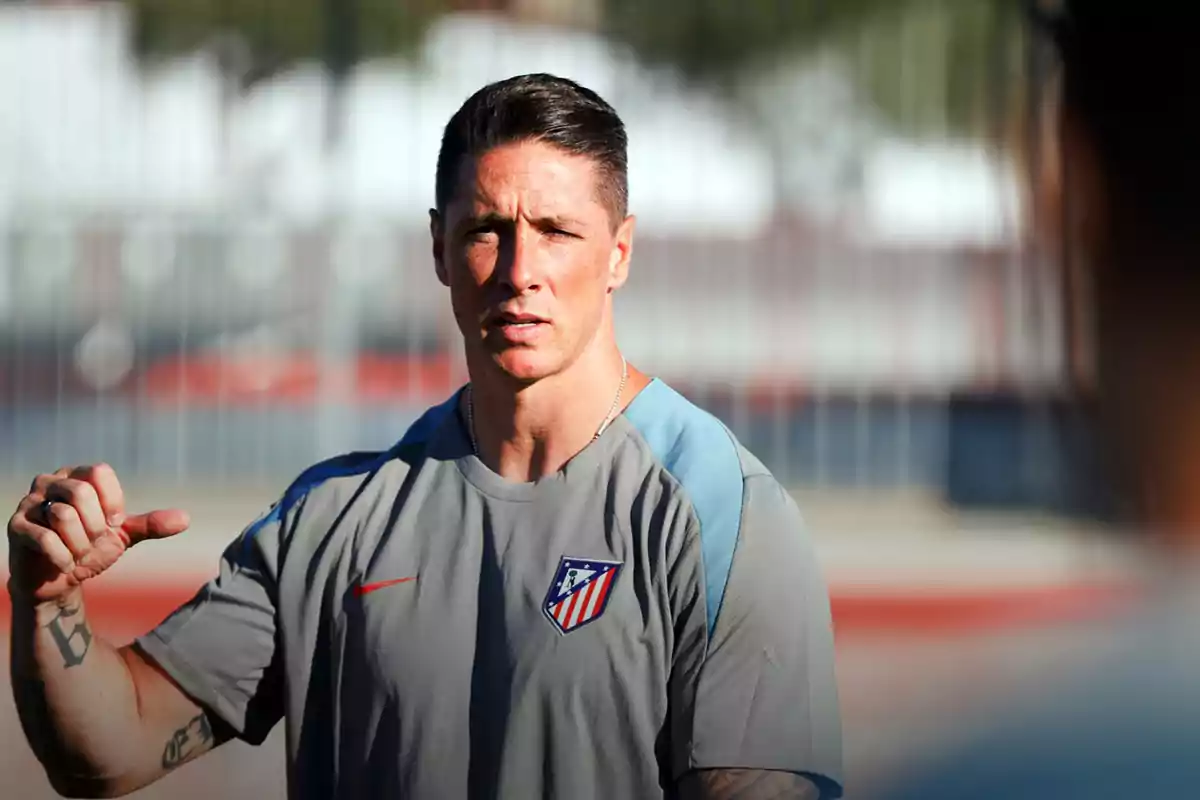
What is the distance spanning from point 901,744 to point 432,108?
363 cm

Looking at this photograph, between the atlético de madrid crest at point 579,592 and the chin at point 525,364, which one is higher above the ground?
the chin at point 525,364

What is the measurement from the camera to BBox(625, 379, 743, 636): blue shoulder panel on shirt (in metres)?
1.38

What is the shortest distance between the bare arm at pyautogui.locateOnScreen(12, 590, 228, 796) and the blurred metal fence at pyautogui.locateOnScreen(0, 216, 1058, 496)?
5.62 metres

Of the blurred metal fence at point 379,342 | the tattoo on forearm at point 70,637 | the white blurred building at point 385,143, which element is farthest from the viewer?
the white blurred building at point 385,143

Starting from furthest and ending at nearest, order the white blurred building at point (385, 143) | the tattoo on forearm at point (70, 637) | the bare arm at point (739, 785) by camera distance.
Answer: the white blurred building at point (385, 143) → the tattoo on forearm at point (70, 637) → the bare arm at point (739, 785)

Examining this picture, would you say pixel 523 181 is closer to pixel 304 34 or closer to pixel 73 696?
pixel 73 696

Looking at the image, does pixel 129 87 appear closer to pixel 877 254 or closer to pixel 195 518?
pixel 195 518

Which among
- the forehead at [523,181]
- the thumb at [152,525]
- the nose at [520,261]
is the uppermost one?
the forehead at [523,181]

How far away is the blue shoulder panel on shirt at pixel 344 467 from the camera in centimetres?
154

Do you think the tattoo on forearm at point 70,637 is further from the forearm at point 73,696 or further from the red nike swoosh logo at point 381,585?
the red nike swoosh logo at point 381,585

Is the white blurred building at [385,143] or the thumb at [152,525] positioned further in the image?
the white blurred building at [385,143]

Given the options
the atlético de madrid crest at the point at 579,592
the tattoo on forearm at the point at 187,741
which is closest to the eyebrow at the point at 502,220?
the atlético de madrid crest at the point at 579,592

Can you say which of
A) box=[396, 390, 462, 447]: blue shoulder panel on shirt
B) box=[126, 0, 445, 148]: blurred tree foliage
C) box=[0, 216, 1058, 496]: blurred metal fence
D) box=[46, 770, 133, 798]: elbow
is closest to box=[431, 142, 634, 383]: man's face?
box=[396, 390, 462, 447]: blue shoulder panel on shirt

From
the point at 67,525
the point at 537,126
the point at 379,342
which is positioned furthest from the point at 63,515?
the point at 379,342
